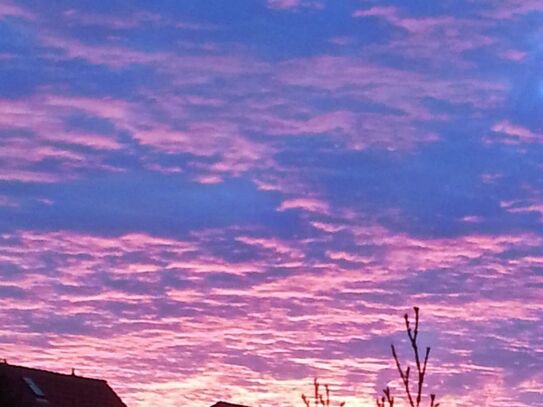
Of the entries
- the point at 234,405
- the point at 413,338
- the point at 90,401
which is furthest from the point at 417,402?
the point at 234,405

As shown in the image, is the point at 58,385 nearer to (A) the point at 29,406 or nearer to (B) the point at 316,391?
(A) the point at 29,406

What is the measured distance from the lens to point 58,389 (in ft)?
173

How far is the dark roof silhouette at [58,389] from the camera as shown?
50.3m

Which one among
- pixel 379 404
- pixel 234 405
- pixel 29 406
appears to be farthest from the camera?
pixel 234 405

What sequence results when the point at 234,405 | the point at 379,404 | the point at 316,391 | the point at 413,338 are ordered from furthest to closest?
the point at 234,405, the point at 316,391, the point at 379,404, the point at 413,338

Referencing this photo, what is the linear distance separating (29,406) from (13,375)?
5.36 feet

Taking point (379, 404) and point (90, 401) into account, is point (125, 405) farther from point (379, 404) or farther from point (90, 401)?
point (379, 404)

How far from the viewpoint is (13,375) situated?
164 ft

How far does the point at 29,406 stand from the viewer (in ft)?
163

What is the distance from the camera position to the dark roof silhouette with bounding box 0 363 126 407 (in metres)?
50.3

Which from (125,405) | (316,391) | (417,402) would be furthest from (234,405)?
(417,402)

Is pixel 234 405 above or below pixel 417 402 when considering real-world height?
above

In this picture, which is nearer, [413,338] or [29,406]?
[413,338]

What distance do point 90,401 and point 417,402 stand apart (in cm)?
4416
